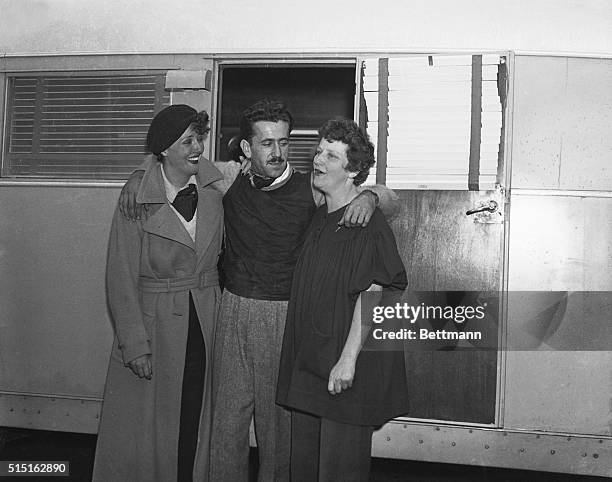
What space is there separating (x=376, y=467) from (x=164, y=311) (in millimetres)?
2088

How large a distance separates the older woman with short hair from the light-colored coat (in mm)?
575

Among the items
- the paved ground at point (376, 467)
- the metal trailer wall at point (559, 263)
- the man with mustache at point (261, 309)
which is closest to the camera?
the man with mustache at point (261, 309)

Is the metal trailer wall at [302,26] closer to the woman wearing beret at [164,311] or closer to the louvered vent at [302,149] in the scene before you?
the woman wearing beret at [164,311]

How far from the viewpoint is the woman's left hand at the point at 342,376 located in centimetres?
265

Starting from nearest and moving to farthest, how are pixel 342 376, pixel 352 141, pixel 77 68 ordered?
1. pixel 342 376
2. pixel 352 141
3. pixel 77 68

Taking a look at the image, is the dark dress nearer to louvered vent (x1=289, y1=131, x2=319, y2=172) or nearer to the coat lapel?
the coat lapel

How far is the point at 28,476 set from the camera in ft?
13.5

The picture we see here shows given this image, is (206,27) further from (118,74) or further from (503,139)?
(503,139)

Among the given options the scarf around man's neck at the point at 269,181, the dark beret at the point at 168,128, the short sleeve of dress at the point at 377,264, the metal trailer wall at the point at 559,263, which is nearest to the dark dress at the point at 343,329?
the short sleeve of dress at the point at 377,264

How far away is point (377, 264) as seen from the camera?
2.75 metres

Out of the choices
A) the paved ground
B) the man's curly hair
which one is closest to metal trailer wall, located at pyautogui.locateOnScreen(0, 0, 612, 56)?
the man's curly hair

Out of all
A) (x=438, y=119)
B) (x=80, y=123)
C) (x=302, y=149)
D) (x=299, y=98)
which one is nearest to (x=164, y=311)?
(x=80, y=123)

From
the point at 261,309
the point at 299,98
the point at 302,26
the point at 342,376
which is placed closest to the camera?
the point at 342,376

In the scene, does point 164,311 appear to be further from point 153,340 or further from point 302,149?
point 302,149
